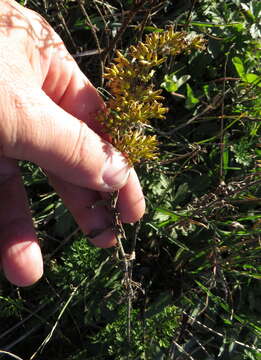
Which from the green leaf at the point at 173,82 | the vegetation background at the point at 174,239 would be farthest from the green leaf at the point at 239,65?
the green leaf at the point at 173,82

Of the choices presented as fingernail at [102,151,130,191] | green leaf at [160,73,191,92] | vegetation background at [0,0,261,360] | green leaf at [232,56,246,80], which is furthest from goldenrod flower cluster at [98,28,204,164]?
green leaf at [232,56,246,80]

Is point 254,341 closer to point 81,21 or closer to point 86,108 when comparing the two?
point 86,108

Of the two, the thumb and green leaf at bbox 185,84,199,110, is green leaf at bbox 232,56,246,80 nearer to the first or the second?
green leaf at bbox 185,84,199,110

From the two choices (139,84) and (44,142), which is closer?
(139,84)

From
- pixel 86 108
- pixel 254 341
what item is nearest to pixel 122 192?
pixel 86 108

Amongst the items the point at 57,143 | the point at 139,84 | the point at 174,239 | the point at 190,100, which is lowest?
the point at 174,239

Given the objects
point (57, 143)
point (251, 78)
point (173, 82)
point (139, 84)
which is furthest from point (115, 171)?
point (251, 78)

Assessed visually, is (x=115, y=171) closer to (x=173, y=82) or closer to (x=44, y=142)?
(x=44, y=142)
